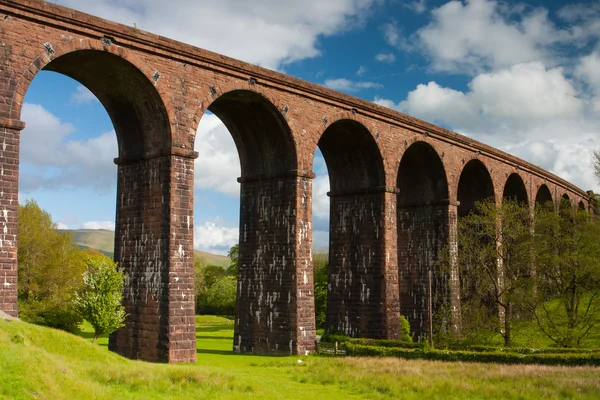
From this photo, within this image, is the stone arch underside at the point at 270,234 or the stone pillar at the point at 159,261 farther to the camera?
the stone arch underside at the point at 270,234

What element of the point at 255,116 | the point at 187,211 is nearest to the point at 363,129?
the point at 255,116

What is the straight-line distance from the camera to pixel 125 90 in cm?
2372

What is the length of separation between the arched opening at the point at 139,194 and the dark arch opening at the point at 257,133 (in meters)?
4.26

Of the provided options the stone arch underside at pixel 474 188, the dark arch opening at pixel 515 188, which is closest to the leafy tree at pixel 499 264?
the stone arch underside at pixel 474 188

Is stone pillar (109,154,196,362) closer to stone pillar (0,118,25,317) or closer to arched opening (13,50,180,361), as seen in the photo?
arched opening (13,50,180,361)

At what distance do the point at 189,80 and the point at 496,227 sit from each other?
18.8 m

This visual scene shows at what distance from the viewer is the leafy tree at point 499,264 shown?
32.8m

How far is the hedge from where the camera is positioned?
26.0 metres

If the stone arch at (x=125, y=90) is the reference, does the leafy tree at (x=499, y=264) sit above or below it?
below

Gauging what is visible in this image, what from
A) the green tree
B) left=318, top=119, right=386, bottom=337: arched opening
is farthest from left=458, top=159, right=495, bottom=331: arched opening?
the green tree

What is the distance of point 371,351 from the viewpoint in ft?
94.6

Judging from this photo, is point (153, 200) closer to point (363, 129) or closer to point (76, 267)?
point (363, 129)

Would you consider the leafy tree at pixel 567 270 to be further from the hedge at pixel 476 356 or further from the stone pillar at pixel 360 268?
the stone pillar at pixel 360 268

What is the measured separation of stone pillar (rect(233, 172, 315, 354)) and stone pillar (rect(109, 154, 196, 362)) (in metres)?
5.36
